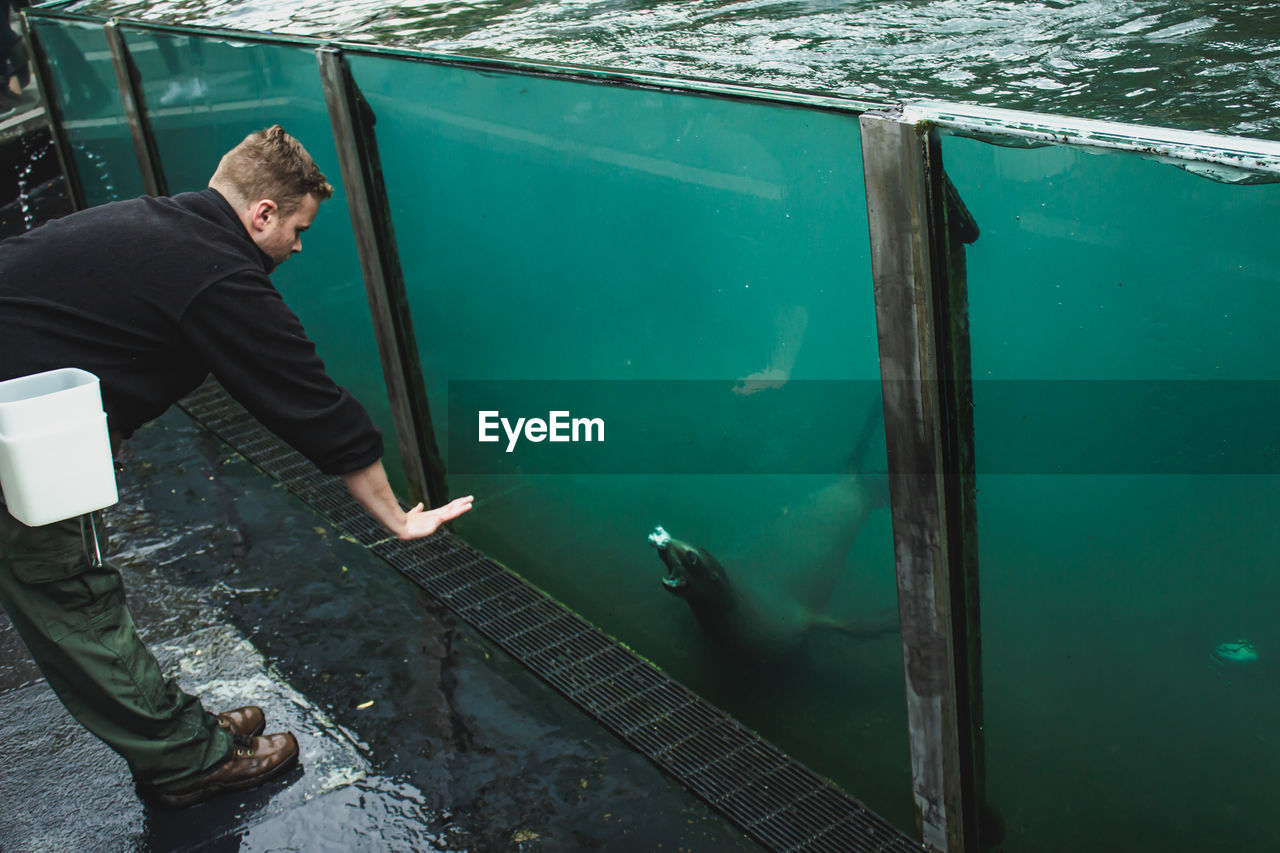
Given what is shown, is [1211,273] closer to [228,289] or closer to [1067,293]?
[1067,293]

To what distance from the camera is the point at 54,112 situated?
670 cm

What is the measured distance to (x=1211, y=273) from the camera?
173 cm

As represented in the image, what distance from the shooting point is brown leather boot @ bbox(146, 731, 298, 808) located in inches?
116

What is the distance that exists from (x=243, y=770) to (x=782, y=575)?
1.56m

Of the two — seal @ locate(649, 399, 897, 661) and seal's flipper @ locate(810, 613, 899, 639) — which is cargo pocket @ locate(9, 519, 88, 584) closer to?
seal @ locate(649, 399, 897, 661)

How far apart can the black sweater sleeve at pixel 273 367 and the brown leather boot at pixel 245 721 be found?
94 cm

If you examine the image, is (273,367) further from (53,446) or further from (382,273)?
(382,273)

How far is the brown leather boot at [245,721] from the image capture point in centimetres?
313

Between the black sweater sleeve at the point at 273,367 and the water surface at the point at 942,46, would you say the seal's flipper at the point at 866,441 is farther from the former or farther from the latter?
the black sweater sleeve at the point at 273,367

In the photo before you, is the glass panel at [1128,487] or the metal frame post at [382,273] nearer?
the glass panel at [1128,487]

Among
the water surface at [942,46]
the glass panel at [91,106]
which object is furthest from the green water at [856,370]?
the glass panel at [91,106]

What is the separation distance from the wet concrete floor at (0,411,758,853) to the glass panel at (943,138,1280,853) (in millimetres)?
956

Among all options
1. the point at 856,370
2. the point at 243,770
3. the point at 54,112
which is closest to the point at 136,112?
the point at 54,112

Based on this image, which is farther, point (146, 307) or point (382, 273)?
point (382, 273)
